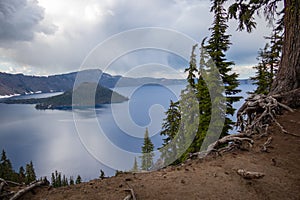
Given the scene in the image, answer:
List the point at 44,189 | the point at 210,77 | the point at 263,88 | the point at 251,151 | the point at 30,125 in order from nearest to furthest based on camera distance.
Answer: the point at 44,189, the point at 251,151, the point at 210,77, the point at 263,88, the point at 30,125

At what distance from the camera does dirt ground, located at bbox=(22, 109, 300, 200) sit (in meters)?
2.38

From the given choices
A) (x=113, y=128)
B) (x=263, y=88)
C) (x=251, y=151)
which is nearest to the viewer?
(x=251, y=151)

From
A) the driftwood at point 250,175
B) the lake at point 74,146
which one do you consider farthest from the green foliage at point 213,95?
the lake at point 74,146

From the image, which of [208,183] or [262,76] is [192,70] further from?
[208,183]

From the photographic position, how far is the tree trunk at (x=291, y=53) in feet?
17.2

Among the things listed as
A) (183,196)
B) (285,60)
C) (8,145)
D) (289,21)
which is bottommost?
(8,145)

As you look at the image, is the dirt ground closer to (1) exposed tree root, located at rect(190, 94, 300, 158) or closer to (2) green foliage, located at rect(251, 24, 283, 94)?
(1) exposed tree root, located at rect(190, 94, 300, 158)

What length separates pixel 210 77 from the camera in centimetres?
1360

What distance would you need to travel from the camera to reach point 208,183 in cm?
263

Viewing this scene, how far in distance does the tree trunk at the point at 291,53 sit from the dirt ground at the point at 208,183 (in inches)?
107

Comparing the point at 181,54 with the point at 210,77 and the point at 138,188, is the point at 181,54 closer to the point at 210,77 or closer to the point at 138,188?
the point at 210,77

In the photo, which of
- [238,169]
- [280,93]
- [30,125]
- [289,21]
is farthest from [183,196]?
[30,125]

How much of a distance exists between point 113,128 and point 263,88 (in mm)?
63375

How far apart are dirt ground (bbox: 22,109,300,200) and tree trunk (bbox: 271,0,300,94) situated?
272 centimetres
